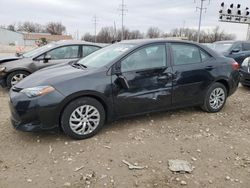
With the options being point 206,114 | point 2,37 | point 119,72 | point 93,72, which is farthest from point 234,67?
point 2,37

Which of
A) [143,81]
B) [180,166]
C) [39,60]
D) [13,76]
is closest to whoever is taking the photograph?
[180,166]

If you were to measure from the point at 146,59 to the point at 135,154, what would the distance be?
5.44 ft

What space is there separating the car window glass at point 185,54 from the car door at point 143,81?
224 millimetres

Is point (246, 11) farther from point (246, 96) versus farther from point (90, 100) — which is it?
point (90, 100)

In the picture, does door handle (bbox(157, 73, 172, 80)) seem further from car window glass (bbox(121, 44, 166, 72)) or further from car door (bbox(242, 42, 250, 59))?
car door (bbox(242, 42, 250, 59))

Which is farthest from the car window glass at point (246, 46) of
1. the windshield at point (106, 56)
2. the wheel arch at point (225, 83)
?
the windshield at point (106, 56)

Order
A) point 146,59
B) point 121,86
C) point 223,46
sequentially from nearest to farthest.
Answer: point 121,86 < point 146,59 < point 223,46

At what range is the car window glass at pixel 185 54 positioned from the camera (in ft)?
15.3

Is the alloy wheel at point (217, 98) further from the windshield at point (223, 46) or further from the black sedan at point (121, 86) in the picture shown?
the windshield at point (223, 46)

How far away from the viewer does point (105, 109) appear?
161 inches

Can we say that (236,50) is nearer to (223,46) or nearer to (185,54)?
(223,46)

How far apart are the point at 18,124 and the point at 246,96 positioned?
18.5ft

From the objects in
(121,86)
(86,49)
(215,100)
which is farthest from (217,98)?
(86,49)

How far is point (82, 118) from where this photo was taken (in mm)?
3889
